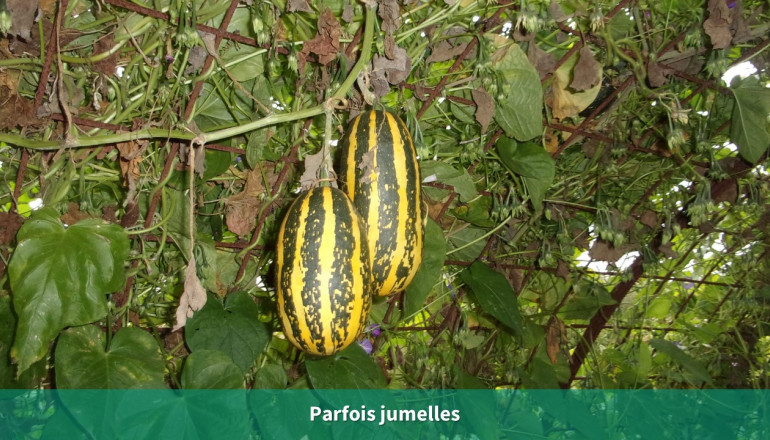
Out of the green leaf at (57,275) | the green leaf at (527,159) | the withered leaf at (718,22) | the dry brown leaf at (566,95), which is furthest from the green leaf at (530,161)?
the green leaf at (57,275)

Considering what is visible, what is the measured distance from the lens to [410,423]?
167 centimetres

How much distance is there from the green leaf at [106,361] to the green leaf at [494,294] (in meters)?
0.83

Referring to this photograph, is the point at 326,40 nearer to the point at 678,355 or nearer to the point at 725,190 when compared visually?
the point at 725,190

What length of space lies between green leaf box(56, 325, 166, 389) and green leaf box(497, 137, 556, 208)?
3.01ft

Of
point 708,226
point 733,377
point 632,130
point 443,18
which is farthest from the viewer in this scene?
point 733,377

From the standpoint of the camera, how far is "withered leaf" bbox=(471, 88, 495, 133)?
1271 mm

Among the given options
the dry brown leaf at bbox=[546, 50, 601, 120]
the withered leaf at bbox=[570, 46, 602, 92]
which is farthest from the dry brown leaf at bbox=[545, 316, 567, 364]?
the withered leaf at bbox=[570, 46, 602, 92]

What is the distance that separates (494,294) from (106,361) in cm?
96

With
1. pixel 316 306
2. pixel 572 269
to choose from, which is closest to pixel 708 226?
pixel 572 269

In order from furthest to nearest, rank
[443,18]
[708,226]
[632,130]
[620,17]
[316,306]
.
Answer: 1. [708,226]
2. [632,130]
3. [620,17]
4. [443,18]
5. [316,306]

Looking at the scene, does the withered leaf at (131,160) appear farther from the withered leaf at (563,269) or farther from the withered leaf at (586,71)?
the withered leaf at (563,269)

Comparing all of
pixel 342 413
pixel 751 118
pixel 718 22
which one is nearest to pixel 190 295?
pixel 342 413

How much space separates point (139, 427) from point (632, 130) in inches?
56.8

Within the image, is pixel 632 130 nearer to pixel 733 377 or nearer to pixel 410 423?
pixel 410 423
